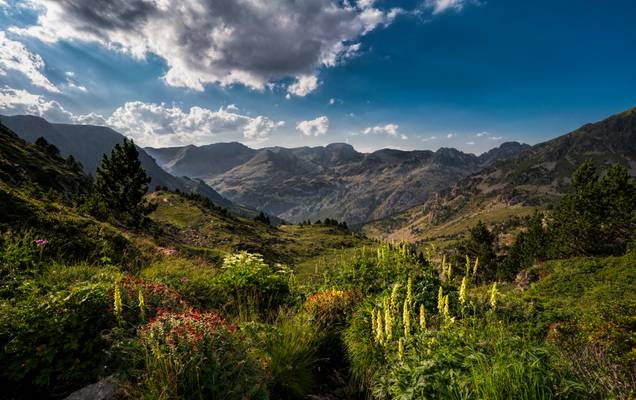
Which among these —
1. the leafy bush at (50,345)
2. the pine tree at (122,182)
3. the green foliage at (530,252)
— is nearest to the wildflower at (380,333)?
the leafy bush at (50,345)

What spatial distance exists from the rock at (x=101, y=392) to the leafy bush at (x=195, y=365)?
34 cm

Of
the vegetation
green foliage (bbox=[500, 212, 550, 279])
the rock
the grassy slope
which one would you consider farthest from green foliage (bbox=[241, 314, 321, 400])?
green foliage (bbox=[500, 212, 550, 279])

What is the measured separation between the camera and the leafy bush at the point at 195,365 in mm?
3916

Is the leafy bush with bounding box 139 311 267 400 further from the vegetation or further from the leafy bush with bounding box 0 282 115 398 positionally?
the leafy bush with bounding box 0 282 115 398

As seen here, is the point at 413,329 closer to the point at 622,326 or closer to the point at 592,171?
the point at 622,326

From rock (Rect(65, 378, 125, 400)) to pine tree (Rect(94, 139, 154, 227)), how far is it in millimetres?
40707

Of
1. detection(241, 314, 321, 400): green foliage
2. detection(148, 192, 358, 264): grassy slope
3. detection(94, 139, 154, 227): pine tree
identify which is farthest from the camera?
detection(148, 192, 358, 264): grassy slope

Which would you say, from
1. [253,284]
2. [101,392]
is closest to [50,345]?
[101,392]

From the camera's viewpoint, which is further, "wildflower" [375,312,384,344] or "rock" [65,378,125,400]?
"wildflower" [375,312,384,344]

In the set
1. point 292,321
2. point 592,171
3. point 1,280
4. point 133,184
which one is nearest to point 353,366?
point 292,321

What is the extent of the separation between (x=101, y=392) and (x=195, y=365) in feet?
4.53

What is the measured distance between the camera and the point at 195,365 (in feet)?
13.3

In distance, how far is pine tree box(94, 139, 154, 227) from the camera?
127 feet

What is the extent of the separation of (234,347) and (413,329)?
3.85 meters
